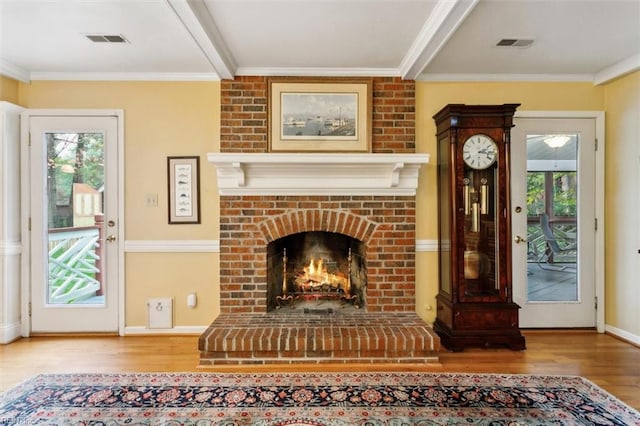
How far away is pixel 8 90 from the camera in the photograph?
9.98 ft

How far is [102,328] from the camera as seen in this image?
3.13 metres

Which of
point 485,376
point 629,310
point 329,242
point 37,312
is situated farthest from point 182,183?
point 629,310

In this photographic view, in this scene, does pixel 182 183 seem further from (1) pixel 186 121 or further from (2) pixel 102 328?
(2) pixel 102 328

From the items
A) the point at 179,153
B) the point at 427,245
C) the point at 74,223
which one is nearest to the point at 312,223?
the point at 427,245

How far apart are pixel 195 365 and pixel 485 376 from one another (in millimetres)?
2063

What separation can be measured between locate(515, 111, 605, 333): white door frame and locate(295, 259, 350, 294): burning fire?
2267 millimetres

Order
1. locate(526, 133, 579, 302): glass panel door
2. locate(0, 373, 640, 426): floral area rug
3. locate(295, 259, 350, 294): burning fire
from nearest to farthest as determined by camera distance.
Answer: locate(0, 373, 640, 426): floral area rug
locate(526, 133, 579, 302): glass panel door
locate(295, 259, 350, 294): burning fire

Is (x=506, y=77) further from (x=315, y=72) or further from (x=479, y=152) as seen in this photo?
(x=315, y=72)

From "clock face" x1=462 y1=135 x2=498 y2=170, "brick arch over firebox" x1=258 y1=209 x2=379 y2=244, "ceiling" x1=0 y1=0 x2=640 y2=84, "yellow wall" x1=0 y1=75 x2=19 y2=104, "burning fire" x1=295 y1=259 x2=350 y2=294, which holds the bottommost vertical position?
"burning fire" x1=295 y1=259 x2=350 y2=294

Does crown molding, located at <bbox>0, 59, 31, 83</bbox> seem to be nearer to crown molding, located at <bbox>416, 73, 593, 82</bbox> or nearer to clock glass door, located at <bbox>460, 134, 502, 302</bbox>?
crown molding, located at <bbox>416, 73, 593, 82</bbox>

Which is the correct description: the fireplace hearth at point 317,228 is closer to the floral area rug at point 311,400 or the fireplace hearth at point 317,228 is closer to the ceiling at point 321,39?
the floral area rug at point 311,400

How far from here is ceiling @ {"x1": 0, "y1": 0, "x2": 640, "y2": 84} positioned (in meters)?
2.11

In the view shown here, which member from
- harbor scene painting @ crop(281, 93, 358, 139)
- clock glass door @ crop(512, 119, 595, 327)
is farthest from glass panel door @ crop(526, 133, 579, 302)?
harbor scene painting @ crop(281, 93, 358, 139)

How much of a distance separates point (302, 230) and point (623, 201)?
9.44 ft
